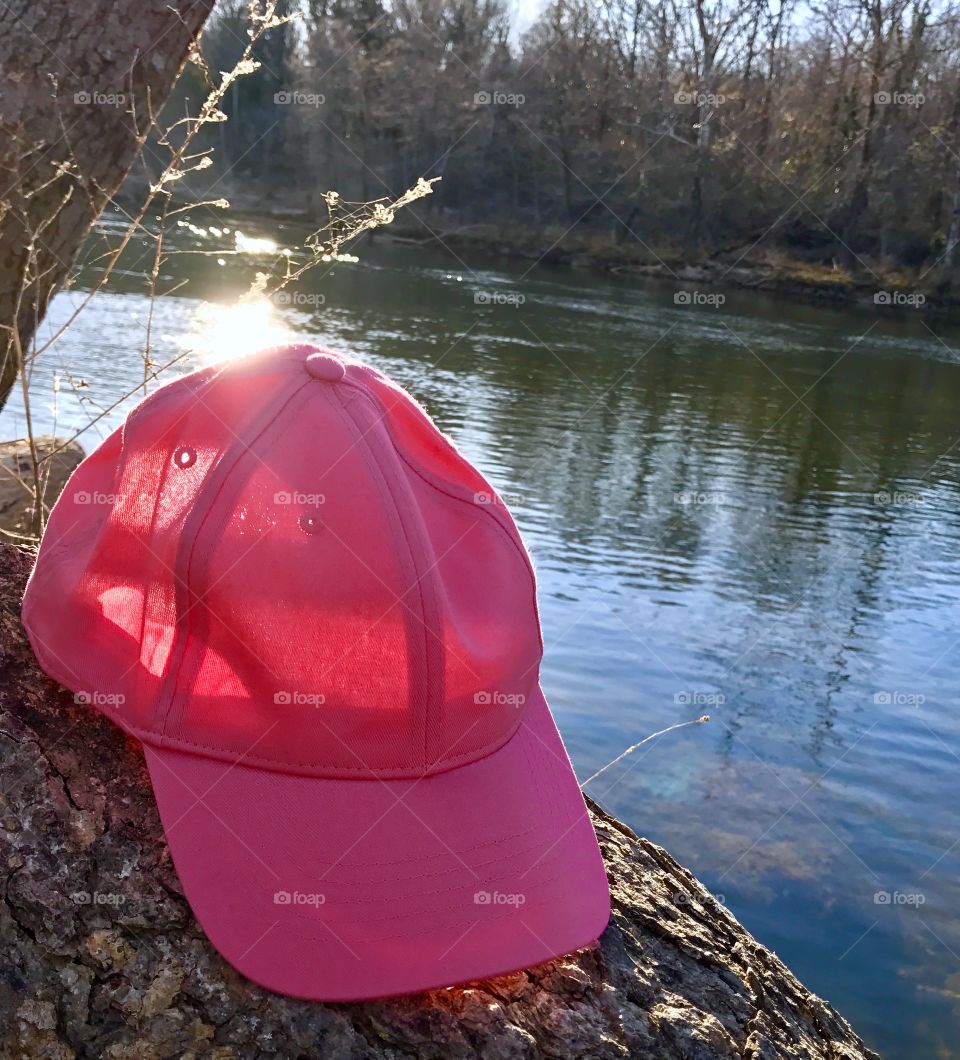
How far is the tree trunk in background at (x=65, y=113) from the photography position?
2.89 m

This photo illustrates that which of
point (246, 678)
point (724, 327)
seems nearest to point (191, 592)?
point (246, 678)

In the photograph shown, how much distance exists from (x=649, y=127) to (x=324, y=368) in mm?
37292

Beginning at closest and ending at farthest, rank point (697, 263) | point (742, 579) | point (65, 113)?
point (65, 113), point (742, 579), point (697, 263)

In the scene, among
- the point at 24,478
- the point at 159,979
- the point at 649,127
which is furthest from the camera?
the point at 649,127

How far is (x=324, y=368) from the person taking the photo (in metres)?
1.76

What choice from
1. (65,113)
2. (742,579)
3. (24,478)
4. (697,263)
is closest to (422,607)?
(65,113)

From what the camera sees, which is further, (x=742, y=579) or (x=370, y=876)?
(x=742, y=579)

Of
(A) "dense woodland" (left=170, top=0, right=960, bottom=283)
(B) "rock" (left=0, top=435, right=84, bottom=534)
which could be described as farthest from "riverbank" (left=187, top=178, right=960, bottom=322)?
(B) "rock" (left=0, top=435, right=84, bottom=534)

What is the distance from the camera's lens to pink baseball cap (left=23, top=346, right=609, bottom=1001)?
1574mm

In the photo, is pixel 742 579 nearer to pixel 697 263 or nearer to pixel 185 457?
pixel 185 457

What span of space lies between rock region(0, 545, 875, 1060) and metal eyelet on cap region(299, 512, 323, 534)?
42 cm

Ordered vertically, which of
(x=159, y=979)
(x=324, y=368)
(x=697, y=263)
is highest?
(x=324, y=368)

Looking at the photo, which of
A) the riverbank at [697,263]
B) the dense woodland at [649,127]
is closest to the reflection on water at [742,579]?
the riverbank at [697,263]

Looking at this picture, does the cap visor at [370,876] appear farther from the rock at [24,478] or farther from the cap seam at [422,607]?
the rock at [24,478]
